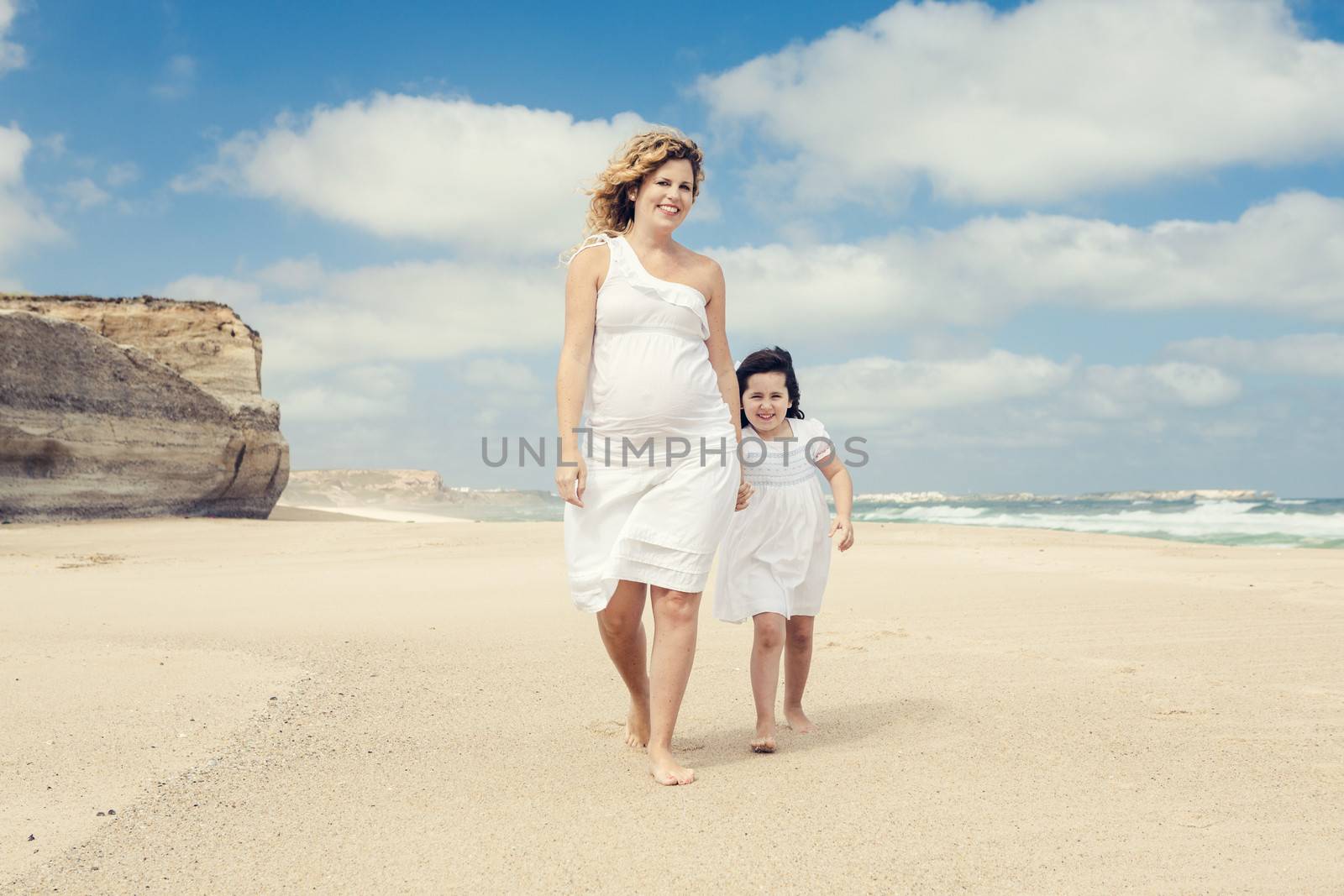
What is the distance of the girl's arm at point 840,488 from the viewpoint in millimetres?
3963

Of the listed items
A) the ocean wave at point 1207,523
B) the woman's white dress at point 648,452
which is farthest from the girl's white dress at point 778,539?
the ocean wave at point 1207,523

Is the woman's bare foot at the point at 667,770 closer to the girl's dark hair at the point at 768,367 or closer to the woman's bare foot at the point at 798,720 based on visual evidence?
the woman's bare foot at the point at 798,720

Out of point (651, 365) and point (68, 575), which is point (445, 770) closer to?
point (651, 365)

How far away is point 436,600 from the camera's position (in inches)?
298

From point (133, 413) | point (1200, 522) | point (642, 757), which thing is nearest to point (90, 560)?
point (133, 413)

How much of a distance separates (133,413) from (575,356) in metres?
13.4

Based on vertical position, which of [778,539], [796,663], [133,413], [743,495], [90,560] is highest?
[133,413]

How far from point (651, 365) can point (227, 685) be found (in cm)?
244

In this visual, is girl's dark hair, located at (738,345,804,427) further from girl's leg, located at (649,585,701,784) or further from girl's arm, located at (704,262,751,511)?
girl's leg, located at (649,585,701,784)

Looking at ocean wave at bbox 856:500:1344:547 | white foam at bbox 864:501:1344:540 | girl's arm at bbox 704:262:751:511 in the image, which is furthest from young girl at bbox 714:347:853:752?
white foam at bbox 864:501:1344:540

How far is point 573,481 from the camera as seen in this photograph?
3395 mm

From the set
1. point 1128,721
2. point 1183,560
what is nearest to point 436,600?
point 1128,721

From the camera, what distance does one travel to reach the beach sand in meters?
2.43

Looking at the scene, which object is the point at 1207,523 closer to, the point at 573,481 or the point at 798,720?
the point at 798,720
